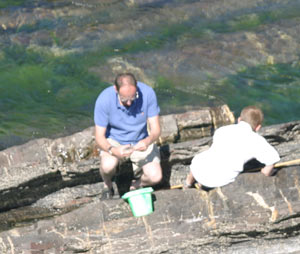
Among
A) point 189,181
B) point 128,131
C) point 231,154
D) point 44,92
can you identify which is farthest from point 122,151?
point 44,92

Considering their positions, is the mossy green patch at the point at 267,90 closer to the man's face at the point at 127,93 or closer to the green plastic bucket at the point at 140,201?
the man's face at the point at 127,93

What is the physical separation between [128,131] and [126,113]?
0.23m

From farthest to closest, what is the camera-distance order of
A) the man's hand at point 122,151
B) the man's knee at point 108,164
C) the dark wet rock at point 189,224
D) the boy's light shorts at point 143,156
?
the boy's light shorts at point 143,156 < the man's knee at point 108,164 < the man's hand at point 122,151 < the dark wet rock at point 189,224

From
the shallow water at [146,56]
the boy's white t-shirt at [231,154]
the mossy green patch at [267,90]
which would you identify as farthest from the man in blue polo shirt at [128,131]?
the mossy green patch at [267,90]

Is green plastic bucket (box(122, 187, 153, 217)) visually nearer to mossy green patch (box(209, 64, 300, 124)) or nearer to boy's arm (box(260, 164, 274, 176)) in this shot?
boy's arm (box(260, 164, 274, 176))

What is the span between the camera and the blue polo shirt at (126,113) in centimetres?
516

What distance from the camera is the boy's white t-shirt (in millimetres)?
4727

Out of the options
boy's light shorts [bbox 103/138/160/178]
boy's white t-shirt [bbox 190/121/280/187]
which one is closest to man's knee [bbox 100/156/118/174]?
boy's light shorts [bbox 103/138/160/178]

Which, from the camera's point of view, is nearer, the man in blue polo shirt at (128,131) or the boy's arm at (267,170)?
Answer: the boy's arm at (267,170)

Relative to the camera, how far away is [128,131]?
5.33m

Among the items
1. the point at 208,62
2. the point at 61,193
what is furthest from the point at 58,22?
the point at 61,193

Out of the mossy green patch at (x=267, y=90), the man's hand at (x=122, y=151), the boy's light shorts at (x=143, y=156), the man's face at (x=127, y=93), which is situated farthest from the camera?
the mossy green patch at (x=267, y=90)

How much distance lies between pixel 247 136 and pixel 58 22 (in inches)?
258

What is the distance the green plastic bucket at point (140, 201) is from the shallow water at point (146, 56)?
2677 millimetres
